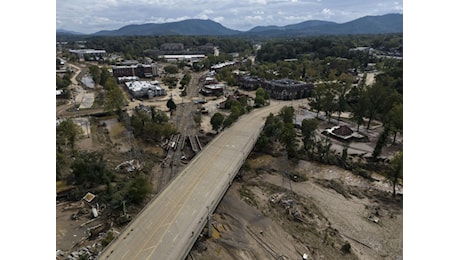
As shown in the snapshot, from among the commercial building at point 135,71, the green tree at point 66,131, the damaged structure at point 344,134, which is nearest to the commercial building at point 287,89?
the damaged structure at point 344,134

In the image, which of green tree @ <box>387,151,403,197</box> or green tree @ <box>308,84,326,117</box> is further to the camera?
green tree @ <box>308,84,326,117</box>

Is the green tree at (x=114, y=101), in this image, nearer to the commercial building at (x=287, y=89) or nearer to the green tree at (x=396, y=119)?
the commercial building at (x=287, y=89)

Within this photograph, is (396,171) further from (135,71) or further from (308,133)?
(135,71)

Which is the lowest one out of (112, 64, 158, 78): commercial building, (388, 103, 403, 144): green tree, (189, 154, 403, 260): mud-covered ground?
(189, 154, 403, 260): mud-covered ground

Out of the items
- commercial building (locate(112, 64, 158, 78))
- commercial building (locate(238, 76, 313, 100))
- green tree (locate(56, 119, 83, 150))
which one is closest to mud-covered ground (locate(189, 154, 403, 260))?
green tree (locate(56, 119, 83, 150))

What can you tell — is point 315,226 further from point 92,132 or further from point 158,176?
point 92,132

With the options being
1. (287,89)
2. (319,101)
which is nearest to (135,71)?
(287,89)

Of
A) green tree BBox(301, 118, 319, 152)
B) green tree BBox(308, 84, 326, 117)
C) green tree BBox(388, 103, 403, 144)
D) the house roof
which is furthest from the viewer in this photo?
green tree BBox(308, 84, 326, 117)

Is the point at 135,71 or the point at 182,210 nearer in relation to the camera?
the point at 182,210

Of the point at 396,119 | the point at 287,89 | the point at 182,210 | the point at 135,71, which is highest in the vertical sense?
the point at 135,71

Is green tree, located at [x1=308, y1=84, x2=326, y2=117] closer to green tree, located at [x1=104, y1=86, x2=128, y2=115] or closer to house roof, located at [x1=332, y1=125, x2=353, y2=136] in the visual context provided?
house roof, located at [x1=332, y1=125, x2=353, y2=136]
